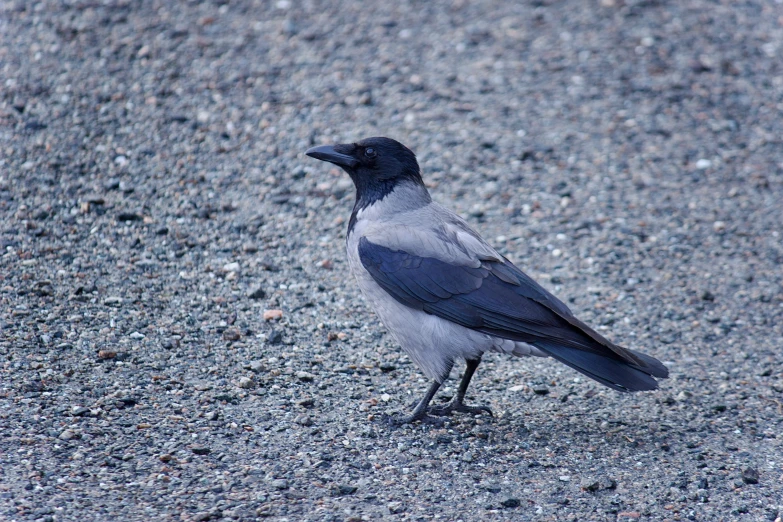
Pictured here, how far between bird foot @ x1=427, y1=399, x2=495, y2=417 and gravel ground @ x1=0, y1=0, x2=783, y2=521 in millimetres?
93

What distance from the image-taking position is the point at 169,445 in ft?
16.2

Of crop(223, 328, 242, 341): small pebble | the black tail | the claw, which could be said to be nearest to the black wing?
the black tail

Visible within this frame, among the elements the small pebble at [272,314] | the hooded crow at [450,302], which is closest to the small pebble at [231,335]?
the small pebble at [272,314]

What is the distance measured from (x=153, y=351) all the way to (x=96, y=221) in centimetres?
177

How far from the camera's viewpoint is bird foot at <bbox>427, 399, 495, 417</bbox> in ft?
18.3

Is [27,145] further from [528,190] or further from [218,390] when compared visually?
[528,190]

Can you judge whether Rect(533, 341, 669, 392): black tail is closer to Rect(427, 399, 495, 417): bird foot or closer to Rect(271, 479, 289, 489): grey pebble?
Rect(427, 399, 495, 417): bird foot

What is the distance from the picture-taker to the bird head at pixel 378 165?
230 inches

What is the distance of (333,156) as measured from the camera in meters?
5.93

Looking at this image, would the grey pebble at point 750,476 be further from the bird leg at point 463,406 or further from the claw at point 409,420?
the claw at point 409,420

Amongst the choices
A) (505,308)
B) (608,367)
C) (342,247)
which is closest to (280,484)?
(505,308)

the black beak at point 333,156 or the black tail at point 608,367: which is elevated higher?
the black beak at point 333,156

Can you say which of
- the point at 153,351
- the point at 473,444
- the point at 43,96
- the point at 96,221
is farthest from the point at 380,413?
the point at 43,96

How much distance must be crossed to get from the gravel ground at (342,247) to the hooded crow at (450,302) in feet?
1.52
